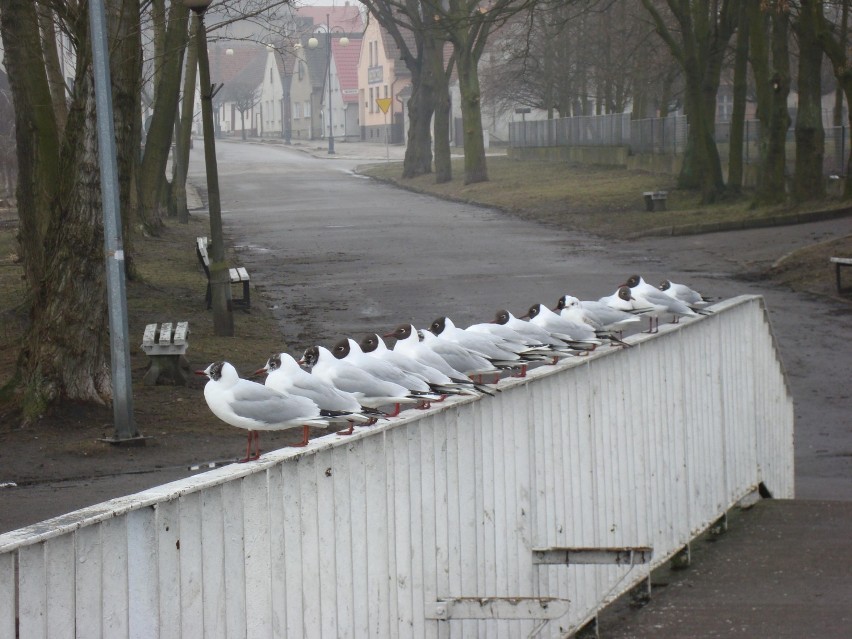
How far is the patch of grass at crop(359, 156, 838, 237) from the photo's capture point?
1219 inches

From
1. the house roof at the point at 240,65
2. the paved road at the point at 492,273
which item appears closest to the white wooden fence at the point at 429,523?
the paved road at the point at 492,273

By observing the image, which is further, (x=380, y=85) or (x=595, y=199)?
(x=380, y=85)

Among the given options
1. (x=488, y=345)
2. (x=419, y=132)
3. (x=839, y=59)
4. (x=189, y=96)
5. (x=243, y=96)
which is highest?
(x=243, y=96)

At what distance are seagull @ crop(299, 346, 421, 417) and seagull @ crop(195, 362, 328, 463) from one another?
0.27 metres

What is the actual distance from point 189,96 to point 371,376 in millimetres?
32947

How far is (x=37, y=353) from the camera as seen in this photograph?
486 inches

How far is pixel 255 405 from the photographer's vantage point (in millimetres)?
5805

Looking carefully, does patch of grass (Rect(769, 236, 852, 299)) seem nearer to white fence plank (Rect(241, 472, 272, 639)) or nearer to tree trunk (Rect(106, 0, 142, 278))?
tree trunk (Rect(106, 0, 142, 278))

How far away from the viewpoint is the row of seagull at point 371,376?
5.71 m

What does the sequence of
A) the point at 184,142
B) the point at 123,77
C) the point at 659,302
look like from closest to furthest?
1. the point at 659,302
2. the point at 123,77
3. the point at 184,142

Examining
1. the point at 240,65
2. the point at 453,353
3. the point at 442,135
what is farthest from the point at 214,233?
the point at 240,65

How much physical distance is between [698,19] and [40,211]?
24.0 meters

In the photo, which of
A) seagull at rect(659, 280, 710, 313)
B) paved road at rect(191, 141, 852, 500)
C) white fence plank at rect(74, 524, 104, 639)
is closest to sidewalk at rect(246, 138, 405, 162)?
paved road at rect(191, 141, 852, 500)

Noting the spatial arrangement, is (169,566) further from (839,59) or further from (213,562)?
(839,59)
